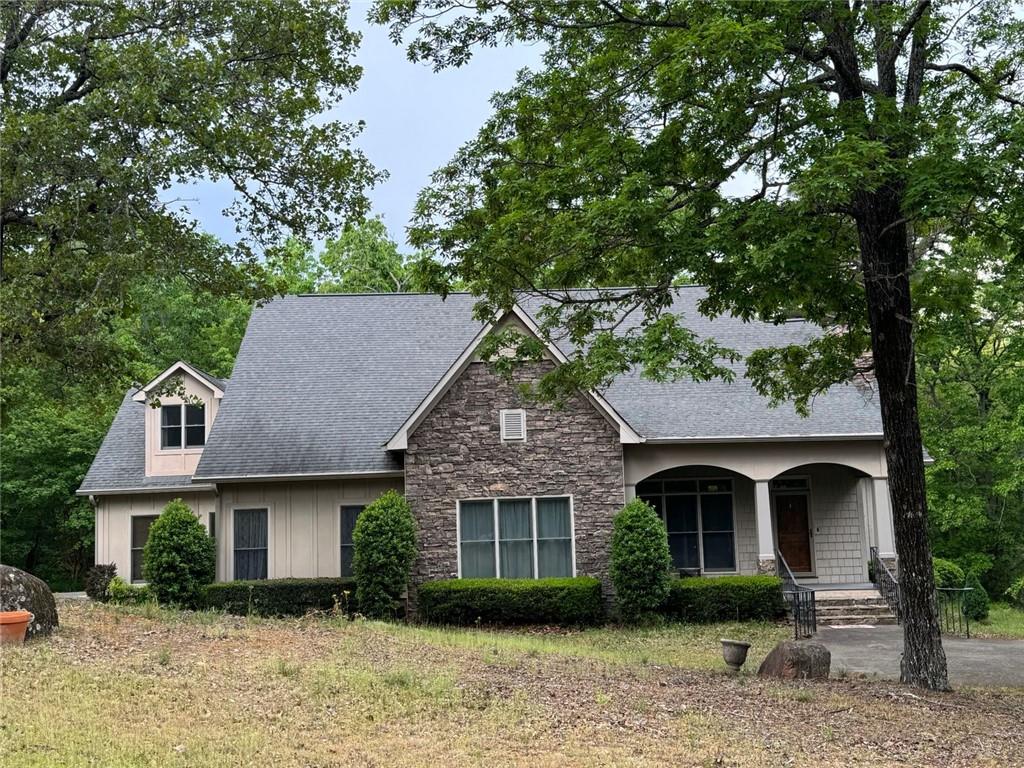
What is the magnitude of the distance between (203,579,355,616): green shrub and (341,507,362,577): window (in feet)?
4.17

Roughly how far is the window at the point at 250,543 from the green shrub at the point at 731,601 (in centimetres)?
820

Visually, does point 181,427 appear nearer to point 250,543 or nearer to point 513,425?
point 250,543

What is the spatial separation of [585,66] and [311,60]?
6.81 metres

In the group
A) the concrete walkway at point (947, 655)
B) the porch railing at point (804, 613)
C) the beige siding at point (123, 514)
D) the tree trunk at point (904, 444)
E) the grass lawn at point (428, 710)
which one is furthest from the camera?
the beige siding at point (123, 514)

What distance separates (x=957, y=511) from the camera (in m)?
24.4

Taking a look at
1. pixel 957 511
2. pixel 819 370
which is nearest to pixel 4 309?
pixel 819 370

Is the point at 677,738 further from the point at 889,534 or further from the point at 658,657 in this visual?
the point at 889,534

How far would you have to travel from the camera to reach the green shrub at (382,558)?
689 inches

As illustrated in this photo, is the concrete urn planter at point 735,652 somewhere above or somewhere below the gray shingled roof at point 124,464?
below

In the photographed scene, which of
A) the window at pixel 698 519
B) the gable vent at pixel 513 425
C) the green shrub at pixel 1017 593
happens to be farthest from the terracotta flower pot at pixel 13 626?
the green shrub at pixel 1017 593

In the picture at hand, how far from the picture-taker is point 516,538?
18.5 metres

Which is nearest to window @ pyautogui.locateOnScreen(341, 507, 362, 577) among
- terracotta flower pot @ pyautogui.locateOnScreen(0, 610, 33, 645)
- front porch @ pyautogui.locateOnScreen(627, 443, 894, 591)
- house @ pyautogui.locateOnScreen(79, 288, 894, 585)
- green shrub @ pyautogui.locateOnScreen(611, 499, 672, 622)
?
house @ pyautogui.locateOnScreen(79, 288, 894, 585)

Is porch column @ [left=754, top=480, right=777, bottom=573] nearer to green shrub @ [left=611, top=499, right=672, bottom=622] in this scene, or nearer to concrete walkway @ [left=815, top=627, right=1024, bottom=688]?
concrete walkway @ [left=815, top=627, right=1024, bottom=688]

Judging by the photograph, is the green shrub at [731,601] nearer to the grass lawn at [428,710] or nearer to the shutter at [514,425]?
the shutter at [514,425]
